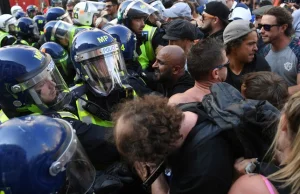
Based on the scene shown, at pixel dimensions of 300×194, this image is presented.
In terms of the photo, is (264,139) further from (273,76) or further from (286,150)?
(273,76)

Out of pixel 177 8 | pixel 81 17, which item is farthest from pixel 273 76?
A: pixel 81 17

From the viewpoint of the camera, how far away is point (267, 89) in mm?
1920

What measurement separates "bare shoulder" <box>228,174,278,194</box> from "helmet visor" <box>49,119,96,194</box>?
2.35 ft

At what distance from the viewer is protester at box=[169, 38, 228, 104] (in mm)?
2236

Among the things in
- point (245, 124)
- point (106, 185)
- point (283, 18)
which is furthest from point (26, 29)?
point (245, 124)

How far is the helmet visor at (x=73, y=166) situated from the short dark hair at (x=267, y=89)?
3.32ft

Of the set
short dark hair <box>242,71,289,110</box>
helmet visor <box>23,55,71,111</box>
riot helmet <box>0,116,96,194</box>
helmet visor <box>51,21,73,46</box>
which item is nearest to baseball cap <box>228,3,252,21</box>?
helmet visor <box>51,21,73,46</box>

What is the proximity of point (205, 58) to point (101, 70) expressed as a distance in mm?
853

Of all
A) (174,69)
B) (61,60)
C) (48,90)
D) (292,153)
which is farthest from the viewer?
(61,60)

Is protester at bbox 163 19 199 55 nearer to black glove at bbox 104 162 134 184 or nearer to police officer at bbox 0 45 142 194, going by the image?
police officer at bbox 0 45 142 194

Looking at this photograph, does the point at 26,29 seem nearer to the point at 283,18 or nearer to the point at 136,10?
the point at 136,10

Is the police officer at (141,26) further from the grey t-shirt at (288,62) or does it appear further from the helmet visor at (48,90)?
the helmet visor at (48,90)

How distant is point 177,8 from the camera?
547cm

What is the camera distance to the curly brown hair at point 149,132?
1.35 metres
